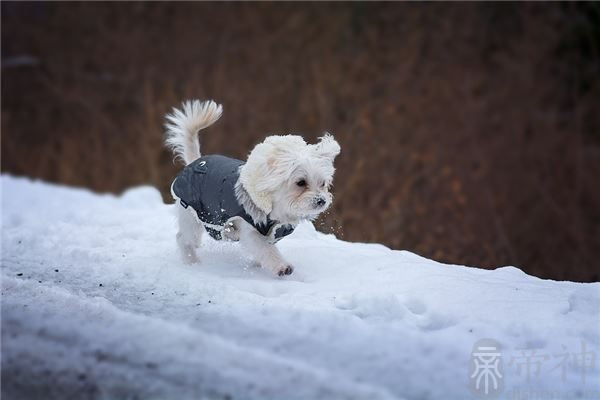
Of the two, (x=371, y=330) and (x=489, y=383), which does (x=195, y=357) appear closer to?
(x=371, y=330)

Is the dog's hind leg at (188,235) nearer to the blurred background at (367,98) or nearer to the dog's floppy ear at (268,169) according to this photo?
the dog's floppy ear at (268,169)

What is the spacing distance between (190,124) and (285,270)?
1455 millimetres

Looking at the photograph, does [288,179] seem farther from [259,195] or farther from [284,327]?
[284,327]

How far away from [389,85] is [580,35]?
3.97 meters

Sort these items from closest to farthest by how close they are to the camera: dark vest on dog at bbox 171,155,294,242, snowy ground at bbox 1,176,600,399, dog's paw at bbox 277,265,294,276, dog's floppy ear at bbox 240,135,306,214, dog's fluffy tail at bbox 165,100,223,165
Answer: snowy ground at bbox 1,176,600,399, dog's floppy ear at bbox 240,135,306,214, dog's paw at bbox 277,265,294,276, dark vest on dog at bbox 171,155,294,242, dog's fluffy tail at bbox 165,100,223,165

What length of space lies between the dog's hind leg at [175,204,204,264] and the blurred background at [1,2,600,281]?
5.82 metres

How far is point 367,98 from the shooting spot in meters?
12.9

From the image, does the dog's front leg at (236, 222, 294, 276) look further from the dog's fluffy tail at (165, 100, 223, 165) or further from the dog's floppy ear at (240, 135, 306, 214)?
the dog's fluffy tail at (165, 100, 223, 165)

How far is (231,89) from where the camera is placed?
1295 centimetres

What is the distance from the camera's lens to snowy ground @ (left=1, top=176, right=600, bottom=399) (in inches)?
116

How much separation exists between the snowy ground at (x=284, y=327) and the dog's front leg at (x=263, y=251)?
9cm

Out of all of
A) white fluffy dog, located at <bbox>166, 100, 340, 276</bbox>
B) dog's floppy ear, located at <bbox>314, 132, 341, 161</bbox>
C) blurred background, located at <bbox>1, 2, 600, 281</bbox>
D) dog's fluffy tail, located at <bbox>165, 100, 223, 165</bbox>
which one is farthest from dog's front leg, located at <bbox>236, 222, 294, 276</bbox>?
blurred background, located at <bbox>1, 2, 600, 281</bbox>

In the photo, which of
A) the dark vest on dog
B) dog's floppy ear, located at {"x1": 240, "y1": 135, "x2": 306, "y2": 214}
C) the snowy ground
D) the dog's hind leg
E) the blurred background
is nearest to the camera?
Answer: the snowy ground

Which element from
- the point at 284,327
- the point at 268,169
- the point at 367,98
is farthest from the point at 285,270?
the point at 367,98
